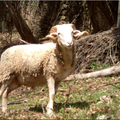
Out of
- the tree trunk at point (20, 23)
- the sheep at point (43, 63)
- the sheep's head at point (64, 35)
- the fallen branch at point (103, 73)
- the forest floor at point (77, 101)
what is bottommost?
the forest floor at point (77, 101)

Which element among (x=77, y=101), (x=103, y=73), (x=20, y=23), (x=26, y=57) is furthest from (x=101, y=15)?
(x=26, y=57)

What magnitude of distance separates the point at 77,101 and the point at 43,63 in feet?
4.71

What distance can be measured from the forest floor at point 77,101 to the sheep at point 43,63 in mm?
383

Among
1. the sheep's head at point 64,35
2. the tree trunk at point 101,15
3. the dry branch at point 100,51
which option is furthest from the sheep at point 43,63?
the tree trunk at point 101,15

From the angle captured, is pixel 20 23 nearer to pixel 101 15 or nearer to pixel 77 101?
pixel 101 15

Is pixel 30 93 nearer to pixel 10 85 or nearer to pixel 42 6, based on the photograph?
pixel 10 85

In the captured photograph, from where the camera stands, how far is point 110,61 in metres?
7.78

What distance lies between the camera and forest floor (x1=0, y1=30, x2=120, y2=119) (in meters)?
3.86

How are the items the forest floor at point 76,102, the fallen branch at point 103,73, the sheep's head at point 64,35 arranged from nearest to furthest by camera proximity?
the forest floor at point 76,102
the sheep's head at point 64,35
the fallen branch at point 103,73

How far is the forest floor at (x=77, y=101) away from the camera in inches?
152

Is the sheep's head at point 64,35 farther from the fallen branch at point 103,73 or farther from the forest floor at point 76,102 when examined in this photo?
the fallen branch at point 103,73

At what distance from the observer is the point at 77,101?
521cm

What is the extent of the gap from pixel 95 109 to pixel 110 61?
4.24 metres

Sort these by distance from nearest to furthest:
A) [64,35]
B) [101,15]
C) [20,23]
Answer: [64,35] → [20,23] → [101,15]
